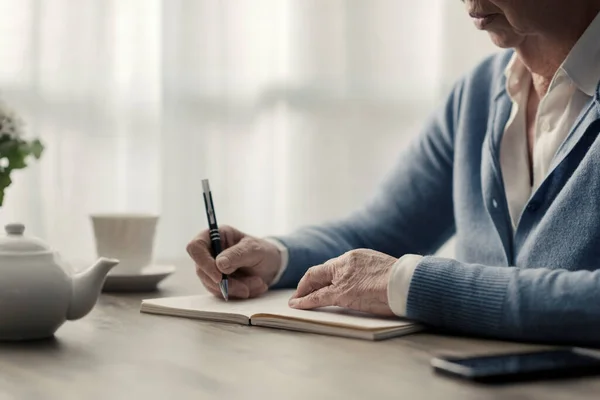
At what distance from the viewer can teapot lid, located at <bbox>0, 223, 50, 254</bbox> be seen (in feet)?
3.48

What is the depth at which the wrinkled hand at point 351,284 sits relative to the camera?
3.78 ft

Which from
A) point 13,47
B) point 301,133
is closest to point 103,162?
point 13,47

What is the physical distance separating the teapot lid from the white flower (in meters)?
0.28

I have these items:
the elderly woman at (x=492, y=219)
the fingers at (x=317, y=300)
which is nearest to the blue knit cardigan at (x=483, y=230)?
the elderly woman at (x=492, y=219)

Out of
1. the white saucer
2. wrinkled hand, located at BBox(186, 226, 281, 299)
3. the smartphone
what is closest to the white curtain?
the white saucer

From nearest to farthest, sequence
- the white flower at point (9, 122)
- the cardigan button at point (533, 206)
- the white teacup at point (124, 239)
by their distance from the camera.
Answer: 1. the white flower at point (9, 122)
2. the cardigan button at point (533, 206)
3. the white teacup at point (124, 239)

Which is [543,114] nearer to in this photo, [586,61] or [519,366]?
[586,61]

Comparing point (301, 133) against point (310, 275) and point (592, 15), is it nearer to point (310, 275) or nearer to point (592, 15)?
point (592, 15)

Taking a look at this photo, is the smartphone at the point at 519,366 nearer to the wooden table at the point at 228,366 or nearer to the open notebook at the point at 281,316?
the wooden table at the point at 228,366

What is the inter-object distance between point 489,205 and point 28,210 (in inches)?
65.0

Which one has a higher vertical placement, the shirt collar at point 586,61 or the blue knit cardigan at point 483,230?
the shirt collar at point 586,61

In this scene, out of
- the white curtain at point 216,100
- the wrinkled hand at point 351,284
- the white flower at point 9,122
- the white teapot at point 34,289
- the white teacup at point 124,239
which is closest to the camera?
the white teapot at point 34,289

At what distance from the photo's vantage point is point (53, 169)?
280cm

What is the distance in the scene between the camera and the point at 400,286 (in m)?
1.12
